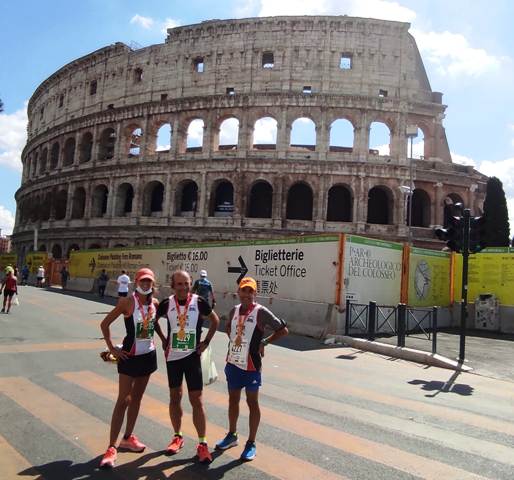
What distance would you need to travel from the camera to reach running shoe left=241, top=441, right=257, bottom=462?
14.0 ft

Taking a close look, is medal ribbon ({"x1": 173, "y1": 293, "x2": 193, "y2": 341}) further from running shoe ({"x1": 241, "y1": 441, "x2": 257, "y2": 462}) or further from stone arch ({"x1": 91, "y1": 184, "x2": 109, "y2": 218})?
stone arch ({"x1": 91, "y1": 184, "x2": 109, "y2": 218})

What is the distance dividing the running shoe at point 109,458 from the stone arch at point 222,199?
28.6m

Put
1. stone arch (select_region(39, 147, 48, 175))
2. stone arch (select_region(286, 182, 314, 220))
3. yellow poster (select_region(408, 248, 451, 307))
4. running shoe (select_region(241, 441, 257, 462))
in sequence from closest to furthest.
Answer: running shoe (select_region(241, 441, 257, 462))
yellow poster (select_region(408, 248, 451, 307))
stone arch (select_region(286, 182, 314, 220))
stone arch (select_region(39, 147, 48, 175))

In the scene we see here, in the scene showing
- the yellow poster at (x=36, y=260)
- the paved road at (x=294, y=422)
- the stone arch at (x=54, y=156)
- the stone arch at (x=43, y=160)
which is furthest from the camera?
the stone arch at (x=43, y=160)

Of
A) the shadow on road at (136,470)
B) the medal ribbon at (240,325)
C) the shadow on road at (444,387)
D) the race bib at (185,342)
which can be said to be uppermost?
the medal ribbon at (240,325)

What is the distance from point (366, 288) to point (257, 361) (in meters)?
10.3

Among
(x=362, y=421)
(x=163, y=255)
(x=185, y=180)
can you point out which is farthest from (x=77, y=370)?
(x=185, y=180)

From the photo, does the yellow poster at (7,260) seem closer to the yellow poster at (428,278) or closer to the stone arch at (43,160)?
the stone arch at (43,160)

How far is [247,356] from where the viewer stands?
450 cm

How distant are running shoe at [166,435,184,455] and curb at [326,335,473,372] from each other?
7299 millimetres

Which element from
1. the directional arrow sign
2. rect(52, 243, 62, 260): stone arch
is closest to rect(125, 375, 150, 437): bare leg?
the directional arrow sign

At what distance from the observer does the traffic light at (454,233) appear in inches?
432

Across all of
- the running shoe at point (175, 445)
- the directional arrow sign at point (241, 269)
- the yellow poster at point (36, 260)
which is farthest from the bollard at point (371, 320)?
the yellow poster at point (36, 260)

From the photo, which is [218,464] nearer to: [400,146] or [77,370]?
[77,370]
